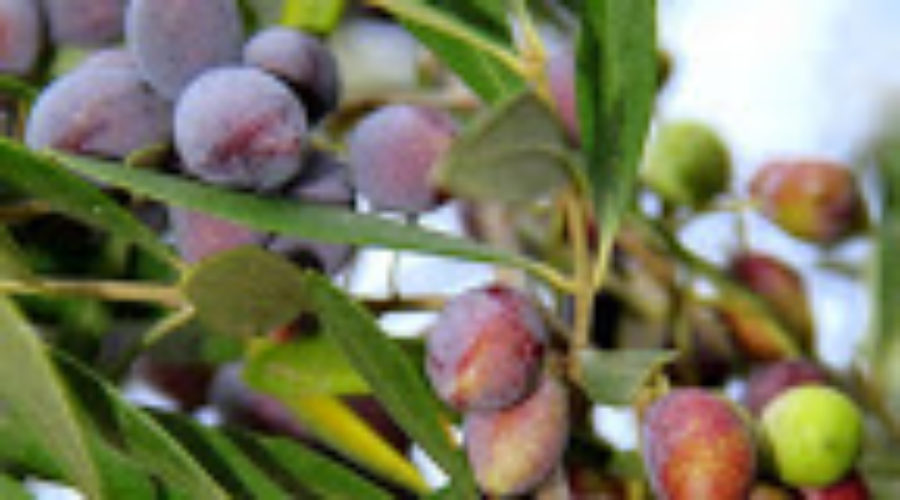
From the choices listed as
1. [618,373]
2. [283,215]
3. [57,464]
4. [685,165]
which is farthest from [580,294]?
[685,165]

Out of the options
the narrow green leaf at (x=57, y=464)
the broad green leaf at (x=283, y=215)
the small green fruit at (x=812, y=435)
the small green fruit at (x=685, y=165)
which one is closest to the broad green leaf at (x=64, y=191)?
the broad green leaf at (x=283, y=215)

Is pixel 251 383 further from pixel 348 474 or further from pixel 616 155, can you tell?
pixel 616 155

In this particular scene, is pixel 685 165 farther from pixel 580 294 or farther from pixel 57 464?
pixel 57 464

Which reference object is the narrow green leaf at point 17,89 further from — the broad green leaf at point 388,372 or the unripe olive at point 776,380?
the unripe olive at point 776,380

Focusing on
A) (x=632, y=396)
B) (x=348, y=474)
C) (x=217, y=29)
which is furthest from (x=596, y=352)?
(x=217, y=29)

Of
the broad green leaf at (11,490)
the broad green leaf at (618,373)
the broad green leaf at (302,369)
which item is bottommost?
the broad green leaf at (11,490)

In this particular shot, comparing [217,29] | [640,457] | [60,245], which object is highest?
[217,29]
